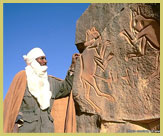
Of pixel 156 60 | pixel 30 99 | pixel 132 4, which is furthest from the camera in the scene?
pixel 30 99

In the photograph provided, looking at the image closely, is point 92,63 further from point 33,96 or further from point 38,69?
point 33,96

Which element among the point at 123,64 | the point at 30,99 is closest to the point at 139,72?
the point at 123,64

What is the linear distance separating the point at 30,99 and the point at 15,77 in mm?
448

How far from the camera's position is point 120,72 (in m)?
3.91

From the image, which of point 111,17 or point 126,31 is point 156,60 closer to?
point 126,31

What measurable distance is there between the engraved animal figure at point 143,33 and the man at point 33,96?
104cm

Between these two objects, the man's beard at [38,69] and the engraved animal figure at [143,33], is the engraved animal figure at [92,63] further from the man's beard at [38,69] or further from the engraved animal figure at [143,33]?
the man's beard at [38,69]

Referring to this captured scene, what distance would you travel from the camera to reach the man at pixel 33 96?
13.2 feet

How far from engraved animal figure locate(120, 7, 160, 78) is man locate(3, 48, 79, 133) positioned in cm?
104

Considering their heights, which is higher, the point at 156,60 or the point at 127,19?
the point at 127,19

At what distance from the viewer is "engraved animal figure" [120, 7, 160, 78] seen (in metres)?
3.63

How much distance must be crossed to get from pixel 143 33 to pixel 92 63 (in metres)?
0.90

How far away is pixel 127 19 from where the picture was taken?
3895 mm

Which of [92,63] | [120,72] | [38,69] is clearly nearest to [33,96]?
[38,69]
